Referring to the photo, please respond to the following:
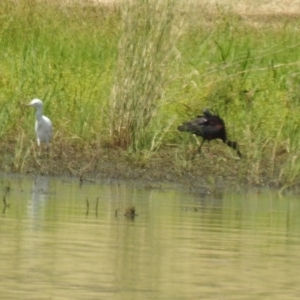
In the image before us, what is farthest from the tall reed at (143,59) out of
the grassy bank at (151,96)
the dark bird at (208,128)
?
the dark bird at (208,128)

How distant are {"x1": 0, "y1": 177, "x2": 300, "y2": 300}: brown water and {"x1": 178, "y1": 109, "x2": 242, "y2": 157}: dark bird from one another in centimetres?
175

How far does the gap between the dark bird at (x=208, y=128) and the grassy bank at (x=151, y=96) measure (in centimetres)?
14

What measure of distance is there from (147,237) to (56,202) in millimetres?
1895

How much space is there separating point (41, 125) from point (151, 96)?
114 centimetres

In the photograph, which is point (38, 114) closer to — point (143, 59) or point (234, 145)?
point (143, 59)

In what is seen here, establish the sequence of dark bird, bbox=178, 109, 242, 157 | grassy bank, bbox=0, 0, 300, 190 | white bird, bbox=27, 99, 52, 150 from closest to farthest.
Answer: grassy bank, bbox=0, 0, 300, 190
white bird, bbox=27, 99, 52, 150
dark bird, bbox=178, 109, 242, 157

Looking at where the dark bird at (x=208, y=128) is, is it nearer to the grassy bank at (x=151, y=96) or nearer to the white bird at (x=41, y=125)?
the grassy bank at (x=151, y=96)

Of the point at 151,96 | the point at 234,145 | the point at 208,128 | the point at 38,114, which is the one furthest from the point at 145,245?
the point at 38,114

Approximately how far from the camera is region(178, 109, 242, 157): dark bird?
1267cm

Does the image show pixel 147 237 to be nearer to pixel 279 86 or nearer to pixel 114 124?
pixel 114 124

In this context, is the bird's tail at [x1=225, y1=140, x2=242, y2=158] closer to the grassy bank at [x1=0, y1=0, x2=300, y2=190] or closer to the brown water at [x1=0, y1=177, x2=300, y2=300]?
the grassy bank at [x1=0, y1=0, x2=300, y2=190]

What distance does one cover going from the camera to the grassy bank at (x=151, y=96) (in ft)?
39.9

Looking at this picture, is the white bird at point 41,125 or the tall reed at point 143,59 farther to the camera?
the white bird at point 41,125

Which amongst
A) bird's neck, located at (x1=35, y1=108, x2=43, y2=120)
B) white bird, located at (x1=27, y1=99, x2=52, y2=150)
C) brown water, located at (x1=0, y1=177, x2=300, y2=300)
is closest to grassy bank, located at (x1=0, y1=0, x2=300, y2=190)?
white bird, located at (x1=27, y1=99, x2=52, y2=150)
